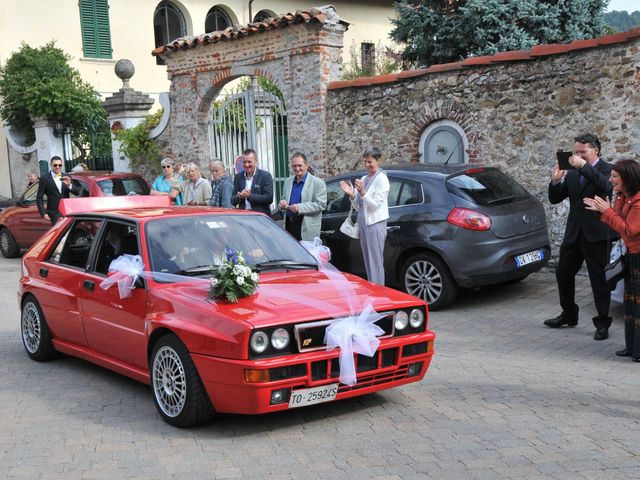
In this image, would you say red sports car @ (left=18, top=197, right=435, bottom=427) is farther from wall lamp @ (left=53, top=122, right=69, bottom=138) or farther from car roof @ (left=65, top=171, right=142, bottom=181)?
wall lamp @ (left=53, top=122, right=69, bottom=138)

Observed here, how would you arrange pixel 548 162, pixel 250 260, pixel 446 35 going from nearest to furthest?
pixel 250 260 → pixel 548 162 → pixel 446 35

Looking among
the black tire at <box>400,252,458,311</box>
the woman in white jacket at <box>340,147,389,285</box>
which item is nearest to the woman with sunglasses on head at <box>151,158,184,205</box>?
the woman in white jacket at <box>340,147,389,285</box>

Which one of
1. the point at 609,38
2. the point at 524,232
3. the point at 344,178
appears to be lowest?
the point at 524,232

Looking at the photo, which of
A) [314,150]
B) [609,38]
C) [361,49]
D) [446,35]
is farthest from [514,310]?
[361,49]

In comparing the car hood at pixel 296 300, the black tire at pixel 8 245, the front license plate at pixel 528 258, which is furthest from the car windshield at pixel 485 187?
the black tire at pixel 8 245

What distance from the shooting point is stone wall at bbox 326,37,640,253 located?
411 inches

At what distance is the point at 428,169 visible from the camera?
380 inches

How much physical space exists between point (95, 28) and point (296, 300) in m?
20.9

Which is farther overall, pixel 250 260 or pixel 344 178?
pixel 344 178

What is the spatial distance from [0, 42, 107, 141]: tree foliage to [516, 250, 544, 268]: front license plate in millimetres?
14615

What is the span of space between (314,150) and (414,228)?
5221 mm

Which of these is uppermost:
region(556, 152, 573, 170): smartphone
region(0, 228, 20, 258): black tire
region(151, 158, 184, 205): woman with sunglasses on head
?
region(556, 152, 573, 170): smartphone

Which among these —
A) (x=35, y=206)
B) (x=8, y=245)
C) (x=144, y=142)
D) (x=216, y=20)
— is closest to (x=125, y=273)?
(x=35, y=206)

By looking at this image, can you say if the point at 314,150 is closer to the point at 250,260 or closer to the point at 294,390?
the point at 250,260
